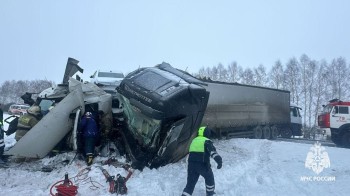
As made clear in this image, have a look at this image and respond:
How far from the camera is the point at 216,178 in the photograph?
7.02 meters

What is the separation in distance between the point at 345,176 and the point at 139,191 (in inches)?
190

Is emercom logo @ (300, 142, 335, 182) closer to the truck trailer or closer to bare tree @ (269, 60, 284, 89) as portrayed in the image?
the truck trailer

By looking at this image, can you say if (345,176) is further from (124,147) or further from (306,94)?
(306,94)

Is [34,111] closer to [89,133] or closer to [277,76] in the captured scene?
[89,133]

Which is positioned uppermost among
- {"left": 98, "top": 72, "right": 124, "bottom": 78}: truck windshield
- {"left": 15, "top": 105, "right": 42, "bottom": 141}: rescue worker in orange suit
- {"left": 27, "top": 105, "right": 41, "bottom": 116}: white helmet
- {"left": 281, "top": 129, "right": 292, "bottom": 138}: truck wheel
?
{"left": 98, "top": 72, "right": 124, "bottom": 78}: truck windshield

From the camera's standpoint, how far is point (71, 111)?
8.34m

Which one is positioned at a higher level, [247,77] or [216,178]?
[247,77]

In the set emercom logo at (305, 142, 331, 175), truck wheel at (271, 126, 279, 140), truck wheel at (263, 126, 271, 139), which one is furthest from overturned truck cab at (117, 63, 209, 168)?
truck wheel at (271, 126, 279, 140)

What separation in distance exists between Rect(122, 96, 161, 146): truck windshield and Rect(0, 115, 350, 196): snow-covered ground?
756mm

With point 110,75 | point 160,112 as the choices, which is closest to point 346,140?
point 110,75

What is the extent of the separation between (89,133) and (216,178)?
3141mm

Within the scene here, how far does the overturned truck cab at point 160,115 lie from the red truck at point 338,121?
32.4 feet

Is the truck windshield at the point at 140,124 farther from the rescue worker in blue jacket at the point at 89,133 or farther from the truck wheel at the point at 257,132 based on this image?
the truck wheel at the point at 257,132

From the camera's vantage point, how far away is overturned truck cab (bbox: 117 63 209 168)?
7.11 m
